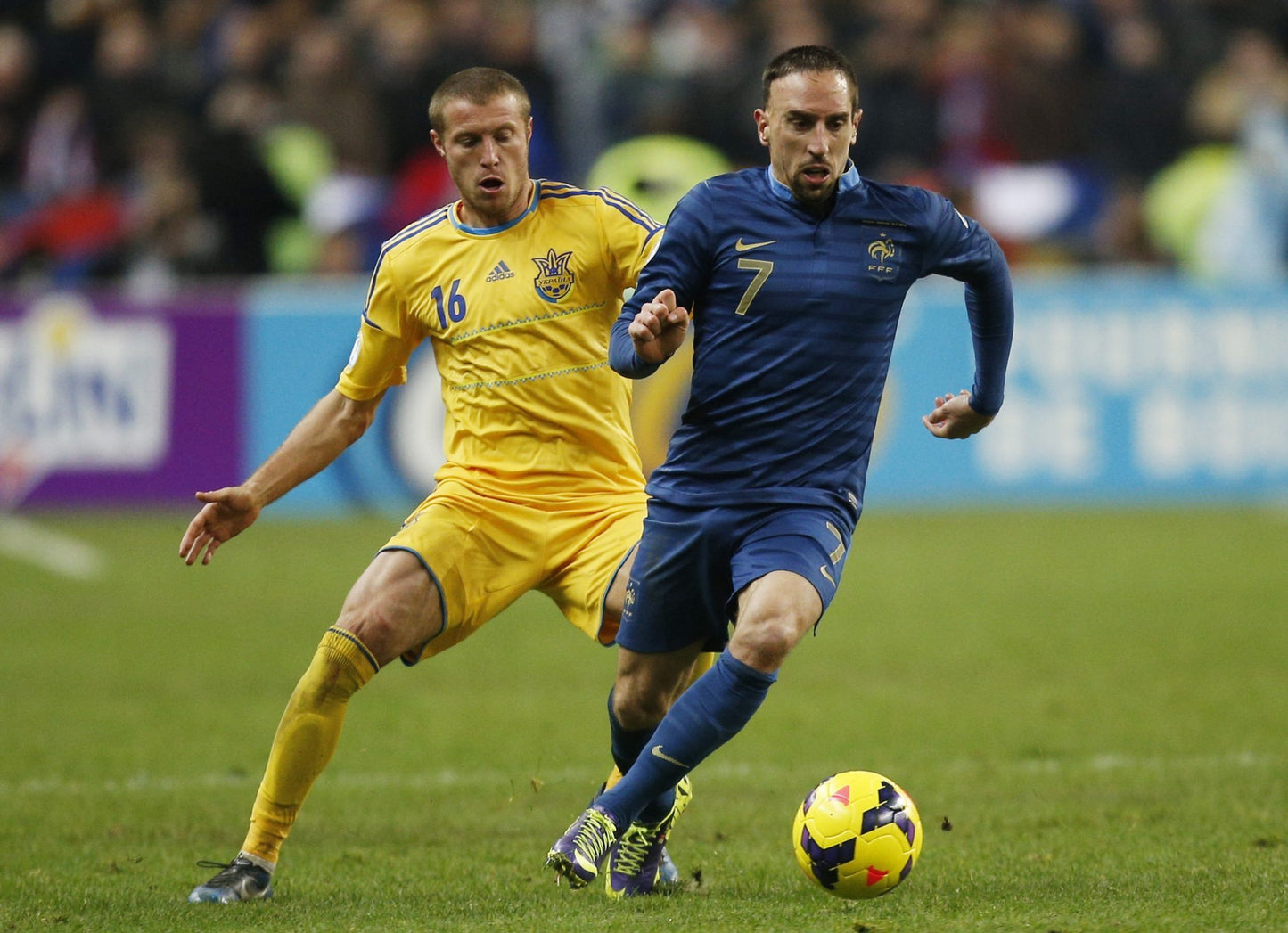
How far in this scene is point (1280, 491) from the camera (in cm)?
1559

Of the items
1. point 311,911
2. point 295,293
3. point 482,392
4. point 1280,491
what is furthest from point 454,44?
point 311,911

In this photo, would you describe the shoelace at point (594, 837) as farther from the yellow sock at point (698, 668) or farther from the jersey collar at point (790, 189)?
the jersey collar at point (790, 189)

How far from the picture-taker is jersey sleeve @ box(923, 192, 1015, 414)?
5434 mm

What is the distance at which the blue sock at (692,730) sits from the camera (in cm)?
511

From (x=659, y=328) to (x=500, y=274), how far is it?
42.8 inches

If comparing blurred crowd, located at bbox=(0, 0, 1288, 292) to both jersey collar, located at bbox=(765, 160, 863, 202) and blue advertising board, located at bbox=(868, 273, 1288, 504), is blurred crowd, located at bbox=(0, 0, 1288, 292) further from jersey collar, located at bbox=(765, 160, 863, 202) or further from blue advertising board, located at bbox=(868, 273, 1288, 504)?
jersey collar, located at bbox=(765, 160, 863, 202)

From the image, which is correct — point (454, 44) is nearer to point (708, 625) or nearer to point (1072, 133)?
point (1072, 133)

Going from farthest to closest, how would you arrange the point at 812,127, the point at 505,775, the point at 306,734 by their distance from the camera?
the point at 505,775, the point at 306,734, the point at 812,127

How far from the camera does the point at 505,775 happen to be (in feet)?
24.7

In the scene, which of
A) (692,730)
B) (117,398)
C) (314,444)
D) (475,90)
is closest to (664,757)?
(692,730)

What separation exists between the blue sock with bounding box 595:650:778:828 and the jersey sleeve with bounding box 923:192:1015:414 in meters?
1.11

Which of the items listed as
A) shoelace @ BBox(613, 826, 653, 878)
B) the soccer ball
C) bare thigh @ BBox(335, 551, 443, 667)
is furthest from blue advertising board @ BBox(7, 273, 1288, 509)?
the soccer ball

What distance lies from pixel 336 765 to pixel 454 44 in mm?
Result: 10483

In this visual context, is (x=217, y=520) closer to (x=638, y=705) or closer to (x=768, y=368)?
(x=638, y=705)
